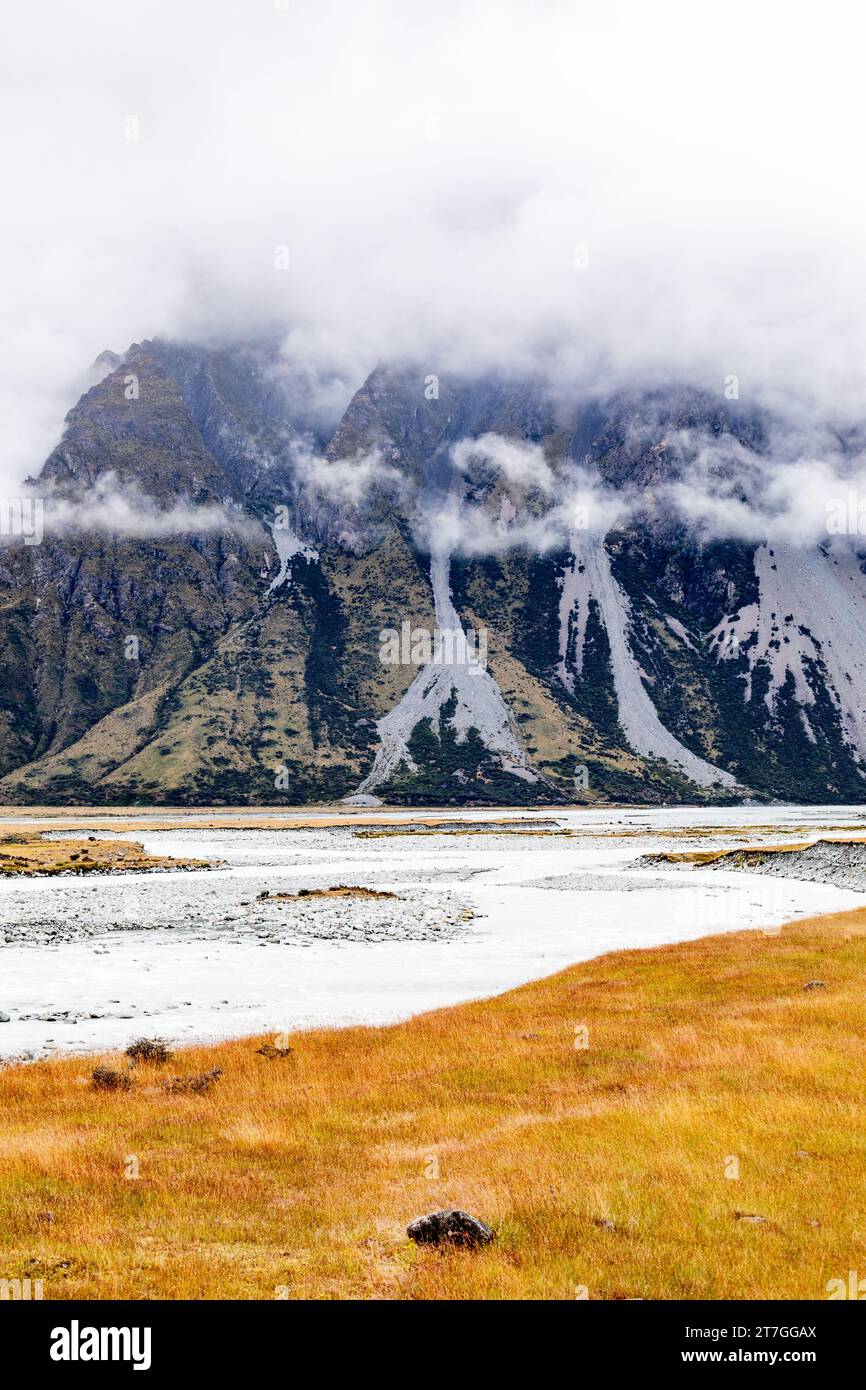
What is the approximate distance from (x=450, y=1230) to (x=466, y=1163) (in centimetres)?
314

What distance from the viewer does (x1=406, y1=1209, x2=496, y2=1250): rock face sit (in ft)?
31.0

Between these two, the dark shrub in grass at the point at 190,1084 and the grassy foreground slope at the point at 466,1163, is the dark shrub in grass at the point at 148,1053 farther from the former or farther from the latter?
the dark shrub in grass at the point at 190,1084

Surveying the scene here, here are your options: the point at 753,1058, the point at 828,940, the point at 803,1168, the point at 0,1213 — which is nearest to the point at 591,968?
the point at 828,940

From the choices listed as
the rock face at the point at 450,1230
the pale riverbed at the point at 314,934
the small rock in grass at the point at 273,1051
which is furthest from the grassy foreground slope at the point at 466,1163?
the pale riverbed at the point at 314,934

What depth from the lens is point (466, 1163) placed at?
41.2 ft

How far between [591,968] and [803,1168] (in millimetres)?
23025

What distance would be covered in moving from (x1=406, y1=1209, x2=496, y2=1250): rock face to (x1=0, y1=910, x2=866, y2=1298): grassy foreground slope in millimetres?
210

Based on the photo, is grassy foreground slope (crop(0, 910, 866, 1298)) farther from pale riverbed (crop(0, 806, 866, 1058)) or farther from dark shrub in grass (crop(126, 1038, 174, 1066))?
pale riverbed (crop(0, 806, 866, 1058))

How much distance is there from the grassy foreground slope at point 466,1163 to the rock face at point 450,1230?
21 cm

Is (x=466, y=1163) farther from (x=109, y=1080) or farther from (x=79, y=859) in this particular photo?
(x=79, y=859)

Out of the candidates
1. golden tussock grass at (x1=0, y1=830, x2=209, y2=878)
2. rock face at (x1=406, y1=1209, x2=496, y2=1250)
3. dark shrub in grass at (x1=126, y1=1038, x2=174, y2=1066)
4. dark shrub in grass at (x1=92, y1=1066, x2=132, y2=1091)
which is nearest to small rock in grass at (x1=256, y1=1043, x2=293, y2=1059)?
dark shrub in grass at (x1=126, y1=1038, x2=174, y2=1066)

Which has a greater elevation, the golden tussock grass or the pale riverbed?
the pale riverbed
